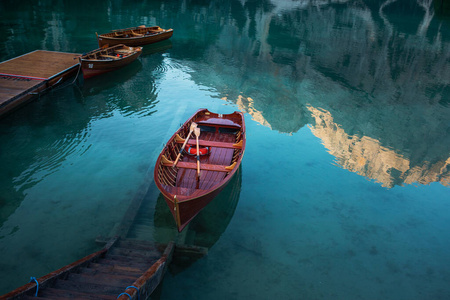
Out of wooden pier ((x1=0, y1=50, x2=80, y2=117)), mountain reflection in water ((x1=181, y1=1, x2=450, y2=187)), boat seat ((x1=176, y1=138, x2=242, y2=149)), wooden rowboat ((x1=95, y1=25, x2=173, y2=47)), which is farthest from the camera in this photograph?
wooden rowboat ((x1=95, y1=25, x2=173, y2=47))

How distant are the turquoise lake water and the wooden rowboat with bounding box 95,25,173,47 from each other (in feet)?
4.52

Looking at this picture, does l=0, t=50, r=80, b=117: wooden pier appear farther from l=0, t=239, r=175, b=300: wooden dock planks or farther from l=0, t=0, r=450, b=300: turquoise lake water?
l=0, t=239, r=175, b=300: wooden dock planks

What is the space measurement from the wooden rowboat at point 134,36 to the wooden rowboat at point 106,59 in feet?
4.50

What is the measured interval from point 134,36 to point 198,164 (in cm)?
2780

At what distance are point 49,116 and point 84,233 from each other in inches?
426

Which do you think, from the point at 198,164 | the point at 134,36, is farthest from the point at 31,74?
the point at 198,164

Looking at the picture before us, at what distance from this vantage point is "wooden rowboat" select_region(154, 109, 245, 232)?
10.6 metres

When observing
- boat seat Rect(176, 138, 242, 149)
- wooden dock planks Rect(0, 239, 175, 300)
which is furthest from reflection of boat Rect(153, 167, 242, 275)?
boat seat Rect(176, 138, 242, 149)

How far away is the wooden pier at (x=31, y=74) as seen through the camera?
62.0 feet

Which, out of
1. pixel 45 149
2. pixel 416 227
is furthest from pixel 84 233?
pixel 416 227

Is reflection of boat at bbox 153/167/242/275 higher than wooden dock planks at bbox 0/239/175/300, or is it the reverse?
wooden dock planks at bbox 0/239/175/300

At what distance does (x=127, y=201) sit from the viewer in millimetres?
12945

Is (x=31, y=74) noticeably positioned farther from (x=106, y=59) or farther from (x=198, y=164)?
(x=198, y=164)

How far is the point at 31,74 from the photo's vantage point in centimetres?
2205
